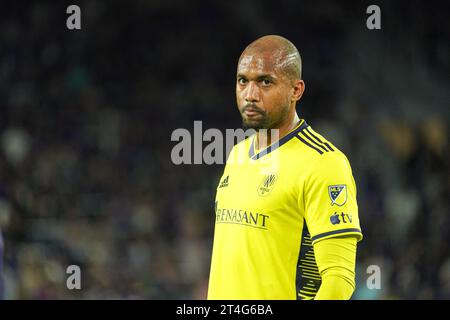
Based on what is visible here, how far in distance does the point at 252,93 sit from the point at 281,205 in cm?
49

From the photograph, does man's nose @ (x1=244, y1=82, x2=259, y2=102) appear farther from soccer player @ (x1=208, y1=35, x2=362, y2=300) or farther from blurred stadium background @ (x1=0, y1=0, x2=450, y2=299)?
blurred stadium background @ (x1=0, y1=0, x2=450, y2=299)

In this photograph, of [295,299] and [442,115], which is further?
[442,115]

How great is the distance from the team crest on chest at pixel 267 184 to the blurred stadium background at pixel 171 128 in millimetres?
4240

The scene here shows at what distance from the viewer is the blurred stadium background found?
8.48 meters

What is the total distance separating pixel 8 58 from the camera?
10.4m

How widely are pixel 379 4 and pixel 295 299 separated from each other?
6.59 metres

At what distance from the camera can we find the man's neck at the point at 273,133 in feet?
12.6

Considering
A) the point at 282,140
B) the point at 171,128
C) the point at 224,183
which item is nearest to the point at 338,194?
the point at 282,140

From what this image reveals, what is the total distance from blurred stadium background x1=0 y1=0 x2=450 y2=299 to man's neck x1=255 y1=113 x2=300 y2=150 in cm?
407

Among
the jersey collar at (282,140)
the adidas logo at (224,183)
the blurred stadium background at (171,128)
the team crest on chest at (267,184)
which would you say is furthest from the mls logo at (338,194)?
the blurred stadium background at (171,128)

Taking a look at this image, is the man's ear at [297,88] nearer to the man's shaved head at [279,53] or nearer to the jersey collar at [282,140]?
the man's shaved head at [279,53]

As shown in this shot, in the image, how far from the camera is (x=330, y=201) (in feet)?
11.4
